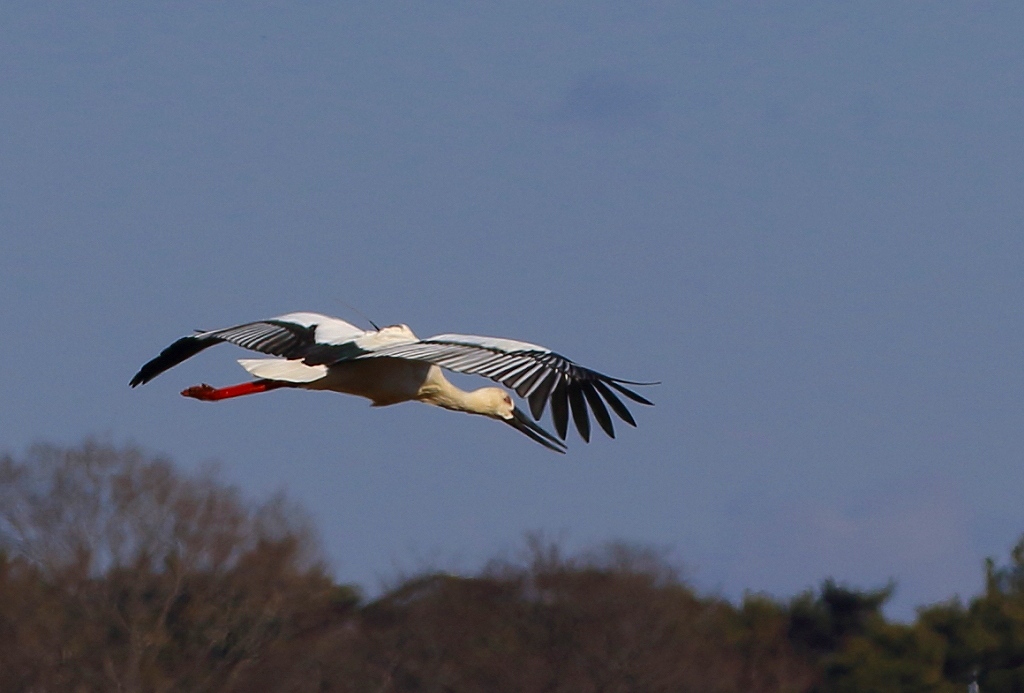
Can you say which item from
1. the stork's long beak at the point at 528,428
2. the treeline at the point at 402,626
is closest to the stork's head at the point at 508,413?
the stork's long beak at the point at 528,428

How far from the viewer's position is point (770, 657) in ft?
146

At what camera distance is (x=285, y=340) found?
42.9 ft

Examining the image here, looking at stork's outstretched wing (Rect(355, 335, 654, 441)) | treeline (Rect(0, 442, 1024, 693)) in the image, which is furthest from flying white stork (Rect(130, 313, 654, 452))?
treeline (Rect(0, 442, 1024, 693))

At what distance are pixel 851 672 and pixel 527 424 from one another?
97.1ft

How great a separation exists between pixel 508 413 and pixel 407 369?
0.92m

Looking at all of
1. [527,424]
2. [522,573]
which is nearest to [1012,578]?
[522,573]

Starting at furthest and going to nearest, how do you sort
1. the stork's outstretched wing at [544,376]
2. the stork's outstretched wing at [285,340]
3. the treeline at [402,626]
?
the treeline at [402,626]
the stork's outstretched wing at [285,340]
the stork's outstretched wing at [544,376]

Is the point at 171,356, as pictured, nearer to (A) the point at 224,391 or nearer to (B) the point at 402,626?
(A) the point at 224,391

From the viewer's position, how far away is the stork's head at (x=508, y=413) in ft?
44.9

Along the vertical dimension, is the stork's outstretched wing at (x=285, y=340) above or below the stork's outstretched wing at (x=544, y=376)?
above

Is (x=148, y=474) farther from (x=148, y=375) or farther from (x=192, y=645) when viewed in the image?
(x=148, y=375)

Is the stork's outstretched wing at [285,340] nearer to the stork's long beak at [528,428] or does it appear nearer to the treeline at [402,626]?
the stork's long beak at [528,428]

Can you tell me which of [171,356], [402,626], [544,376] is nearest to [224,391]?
[171,356]

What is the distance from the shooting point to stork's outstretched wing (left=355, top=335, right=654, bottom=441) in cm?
1152
